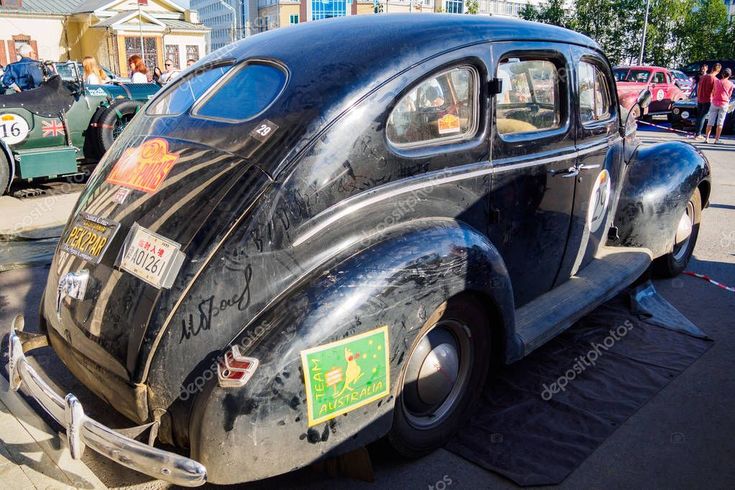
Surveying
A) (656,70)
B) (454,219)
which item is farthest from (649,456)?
(656,70)

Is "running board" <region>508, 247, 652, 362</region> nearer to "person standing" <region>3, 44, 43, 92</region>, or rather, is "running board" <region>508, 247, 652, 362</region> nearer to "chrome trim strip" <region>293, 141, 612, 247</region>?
"chrome trim strip" <region>293, 141, 612, 247</region>

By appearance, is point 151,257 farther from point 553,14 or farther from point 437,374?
point 553,14

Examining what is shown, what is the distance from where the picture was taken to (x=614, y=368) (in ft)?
12.3

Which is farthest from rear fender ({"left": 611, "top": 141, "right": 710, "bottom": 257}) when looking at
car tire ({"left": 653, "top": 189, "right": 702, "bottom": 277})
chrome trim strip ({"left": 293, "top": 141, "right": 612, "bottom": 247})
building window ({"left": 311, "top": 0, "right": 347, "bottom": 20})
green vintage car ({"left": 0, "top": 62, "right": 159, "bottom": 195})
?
building window ({"left": 311, "top": 0, "right": 347, "bottom": 20})

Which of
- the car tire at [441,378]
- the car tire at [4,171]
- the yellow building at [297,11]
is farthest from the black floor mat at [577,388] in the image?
the yellow building at [297,11]

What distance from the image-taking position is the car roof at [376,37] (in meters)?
2.75

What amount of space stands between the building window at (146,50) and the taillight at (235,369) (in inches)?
1628

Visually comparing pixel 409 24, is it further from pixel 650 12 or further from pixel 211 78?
pixel 650 12

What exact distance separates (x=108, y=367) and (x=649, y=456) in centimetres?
255

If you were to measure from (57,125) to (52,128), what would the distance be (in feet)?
0.30

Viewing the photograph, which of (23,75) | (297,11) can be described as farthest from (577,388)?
(297,11)

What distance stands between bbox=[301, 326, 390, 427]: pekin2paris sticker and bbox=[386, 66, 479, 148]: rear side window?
95 centimetres

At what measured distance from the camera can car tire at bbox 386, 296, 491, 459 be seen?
2.65 m

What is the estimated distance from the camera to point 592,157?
3.82 metres
